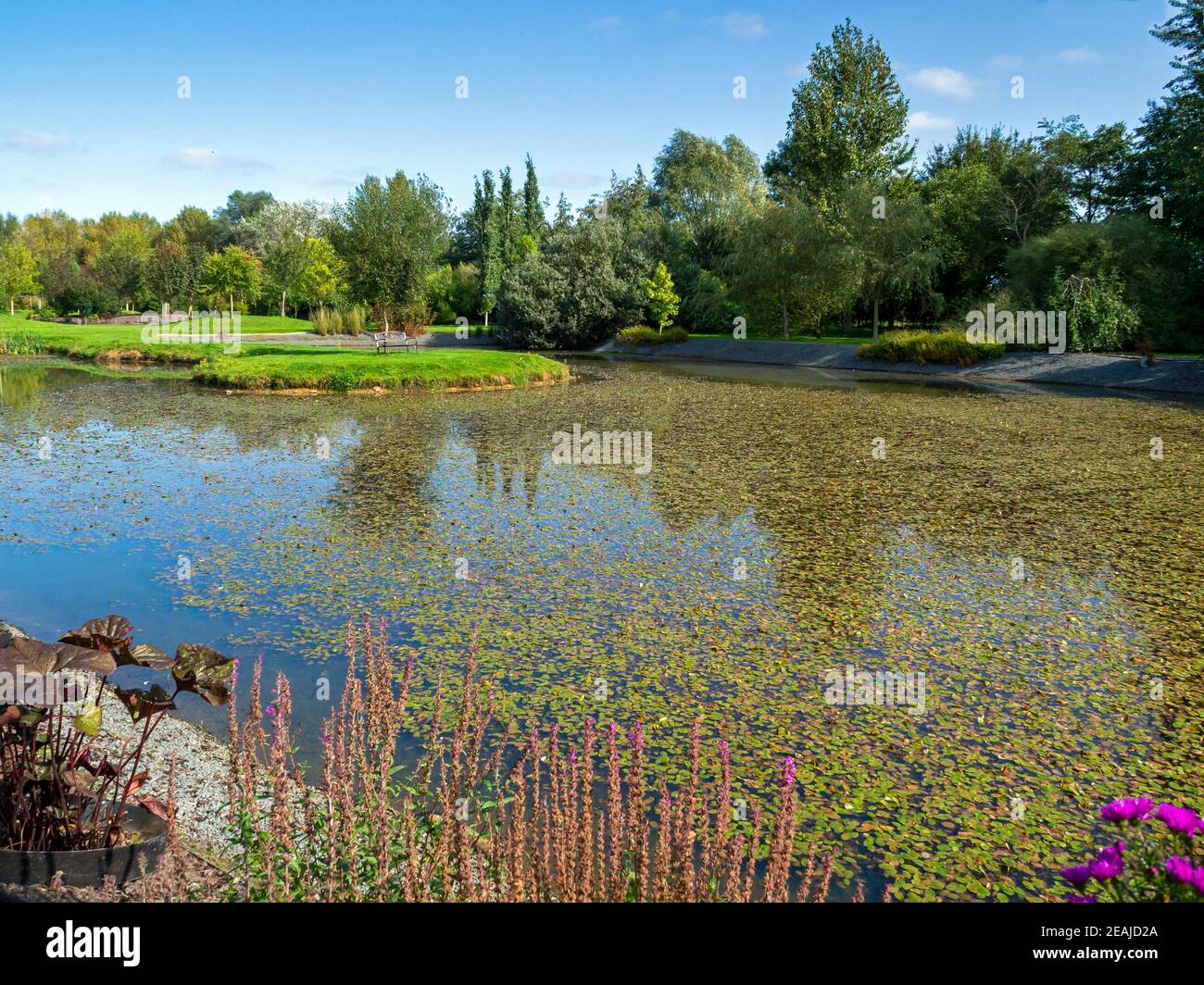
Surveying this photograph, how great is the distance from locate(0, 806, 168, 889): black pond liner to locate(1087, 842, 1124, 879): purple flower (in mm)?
3233

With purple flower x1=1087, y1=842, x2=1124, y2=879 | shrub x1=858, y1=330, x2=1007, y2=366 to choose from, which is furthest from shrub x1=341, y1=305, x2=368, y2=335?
purple flower x1=1087, y1=842, x2=1124, y2=879

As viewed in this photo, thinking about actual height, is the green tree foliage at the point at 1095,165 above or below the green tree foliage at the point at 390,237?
above

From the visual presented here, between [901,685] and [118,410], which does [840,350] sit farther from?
[901,685]

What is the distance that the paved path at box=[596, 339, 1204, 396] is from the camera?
28.5 m

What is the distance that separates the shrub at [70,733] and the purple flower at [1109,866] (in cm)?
296

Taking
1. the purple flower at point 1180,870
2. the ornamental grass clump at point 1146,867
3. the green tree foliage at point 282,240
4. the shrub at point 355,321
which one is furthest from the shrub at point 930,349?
the green tree foliage at point 282,240

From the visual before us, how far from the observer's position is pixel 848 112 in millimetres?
48719

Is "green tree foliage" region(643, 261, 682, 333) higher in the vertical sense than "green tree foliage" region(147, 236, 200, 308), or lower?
lower

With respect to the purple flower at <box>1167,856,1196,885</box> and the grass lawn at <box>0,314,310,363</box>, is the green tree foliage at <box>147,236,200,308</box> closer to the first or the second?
the grass lawn at <box>0,314,310,363</box>

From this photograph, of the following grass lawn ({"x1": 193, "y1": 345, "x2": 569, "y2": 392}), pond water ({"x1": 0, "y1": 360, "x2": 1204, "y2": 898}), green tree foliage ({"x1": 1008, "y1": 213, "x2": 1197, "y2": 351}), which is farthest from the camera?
green tree foliage ({"x1": 1008, "y1": 213, "x2": 1197, "y2": 351})

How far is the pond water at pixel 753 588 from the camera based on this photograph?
537cm

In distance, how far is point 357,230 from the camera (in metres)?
35.5

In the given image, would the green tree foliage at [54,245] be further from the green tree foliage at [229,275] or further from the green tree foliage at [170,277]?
the green tree foliage at [229,275]

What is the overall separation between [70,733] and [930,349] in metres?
36.3
